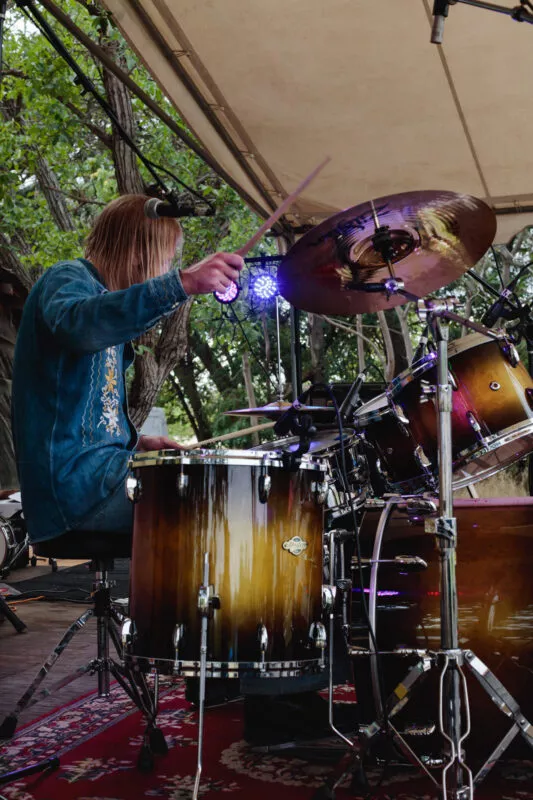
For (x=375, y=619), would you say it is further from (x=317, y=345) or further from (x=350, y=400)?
(x=317, y=345)

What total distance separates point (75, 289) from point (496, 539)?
1.50 m

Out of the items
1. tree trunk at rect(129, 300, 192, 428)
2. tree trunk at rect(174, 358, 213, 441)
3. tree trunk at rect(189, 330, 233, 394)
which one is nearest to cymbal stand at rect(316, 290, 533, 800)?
tree trunk at rect(129, 300, 192, 428)

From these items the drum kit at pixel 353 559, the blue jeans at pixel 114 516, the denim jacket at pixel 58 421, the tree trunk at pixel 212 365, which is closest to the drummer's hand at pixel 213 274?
the denim jacket at pixel 58 421

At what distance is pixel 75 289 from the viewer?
244cm

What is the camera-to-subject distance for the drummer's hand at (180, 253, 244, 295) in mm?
2184

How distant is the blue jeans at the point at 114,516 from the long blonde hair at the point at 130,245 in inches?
29.5

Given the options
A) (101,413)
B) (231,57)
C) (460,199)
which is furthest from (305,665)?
(231,57)

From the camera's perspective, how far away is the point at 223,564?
221 centimetres

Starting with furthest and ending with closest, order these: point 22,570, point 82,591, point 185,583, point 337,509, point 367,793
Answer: point 22,570 < point 82,591 < point 337,509 < point 367,793 < point 185,583

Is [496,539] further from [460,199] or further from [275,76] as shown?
[275,76]

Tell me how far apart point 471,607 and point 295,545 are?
596 millimetres

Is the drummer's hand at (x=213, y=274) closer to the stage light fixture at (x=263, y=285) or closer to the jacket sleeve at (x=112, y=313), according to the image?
the jacket sleeve at (x=112, y=313)

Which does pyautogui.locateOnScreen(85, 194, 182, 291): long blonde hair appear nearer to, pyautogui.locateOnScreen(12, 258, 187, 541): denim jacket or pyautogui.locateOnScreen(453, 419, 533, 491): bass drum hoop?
pyautogui.locateOnScreen(12, 258, 187, 541): denim jacket

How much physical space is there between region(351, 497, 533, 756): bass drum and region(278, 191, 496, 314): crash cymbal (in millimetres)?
816
